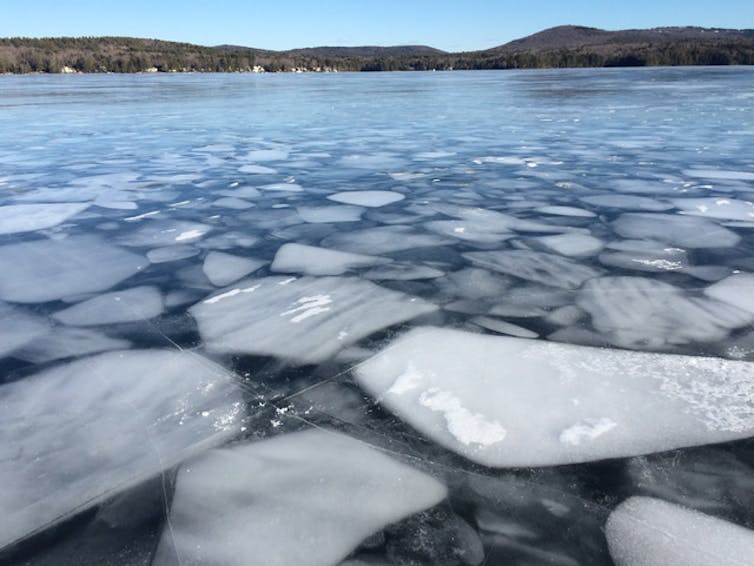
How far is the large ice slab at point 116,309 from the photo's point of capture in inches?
52.9

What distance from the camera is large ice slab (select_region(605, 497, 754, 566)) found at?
0.65 metres

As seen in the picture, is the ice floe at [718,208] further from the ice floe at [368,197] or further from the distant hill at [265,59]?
the distant hill at [265,59]

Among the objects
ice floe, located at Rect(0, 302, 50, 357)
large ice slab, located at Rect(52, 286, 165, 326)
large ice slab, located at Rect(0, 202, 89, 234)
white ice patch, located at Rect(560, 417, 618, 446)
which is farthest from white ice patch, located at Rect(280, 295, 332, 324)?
large ice slab, located at Rect(0, 202, 89, 234)

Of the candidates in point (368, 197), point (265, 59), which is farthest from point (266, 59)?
point (368, 197)

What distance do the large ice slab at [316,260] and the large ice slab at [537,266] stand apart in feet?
1.04

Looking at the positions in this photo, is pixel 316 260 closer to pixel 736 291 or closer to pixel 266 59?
pixel 736 291

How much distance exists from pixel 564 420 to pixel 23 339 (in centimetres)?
116

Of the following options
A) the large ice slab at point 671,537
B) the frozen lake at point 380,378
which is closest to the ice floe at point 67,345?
the frozen lake at point 380,378

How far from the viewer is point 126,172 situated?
326 centimetres

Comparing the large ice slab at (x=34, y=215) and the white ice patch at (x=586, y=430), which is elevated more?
the white ice patch at (x=586, y=430)

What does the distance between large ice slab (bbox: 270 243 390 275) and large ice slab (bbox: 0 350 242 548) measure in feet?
1.83

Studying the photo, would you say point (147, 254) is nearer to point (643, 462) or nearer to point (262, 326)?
point (262, 326)

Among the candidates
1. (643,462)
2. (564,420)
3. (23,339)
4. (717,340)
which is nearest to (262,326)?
(23,339)

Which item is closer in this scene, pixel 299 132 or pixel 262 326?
pixel 262 326
